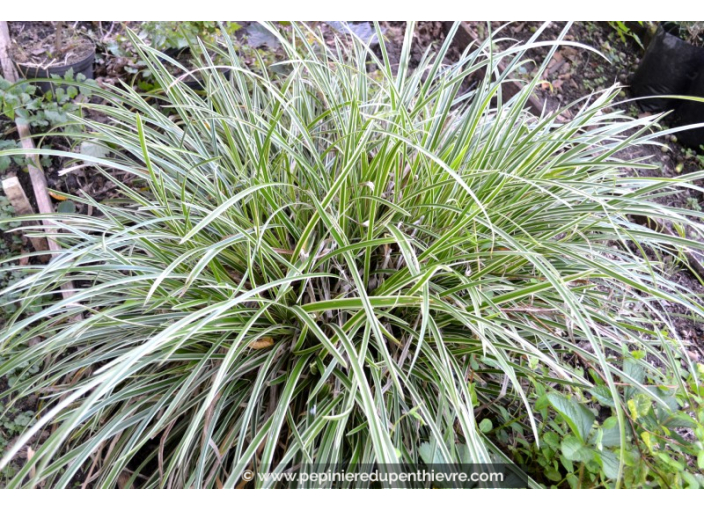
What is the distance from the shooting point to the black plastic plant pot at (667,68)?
9.65 feet

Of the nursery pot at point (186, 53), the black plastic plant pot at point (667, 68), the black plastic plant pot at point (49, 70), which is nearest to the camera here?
the black plastic plant pot at point (49, 70)

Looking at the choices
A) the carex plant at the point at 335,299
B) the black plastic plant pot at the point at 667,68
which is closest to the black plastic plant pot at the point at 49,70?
the carex plant at the point at 335,299

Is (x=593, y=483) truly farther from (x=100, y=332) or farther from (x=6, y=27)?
(x=6, y=27)

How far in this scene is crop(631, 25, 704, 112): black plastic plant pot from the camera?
2941 mm

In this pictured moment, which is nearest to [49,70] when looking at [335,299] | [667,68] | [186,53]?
[186,53]

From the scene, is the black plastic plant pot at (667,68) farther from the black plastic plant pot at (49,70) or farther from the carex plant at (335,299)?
the black plastic plant pot at (49,70)

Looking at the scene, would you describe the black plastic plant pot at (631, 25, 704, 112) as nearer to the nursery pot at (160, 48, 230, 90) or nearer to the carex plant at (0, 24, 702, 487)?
the carex plant at (0, 24, 702, 487)

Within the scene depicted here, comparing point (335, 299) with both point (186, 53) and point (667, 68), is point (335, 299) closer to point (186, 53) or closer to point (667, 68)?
point (186, 53)

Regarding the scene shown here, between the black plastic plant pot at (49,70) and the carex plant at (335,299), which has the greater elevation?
the black plastic plant pot at (49,70)

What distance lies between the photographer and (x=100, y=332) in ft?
5.14

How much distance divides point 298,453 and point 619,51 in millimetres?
3428

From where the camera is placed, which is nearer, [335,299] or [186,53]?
[335,299]

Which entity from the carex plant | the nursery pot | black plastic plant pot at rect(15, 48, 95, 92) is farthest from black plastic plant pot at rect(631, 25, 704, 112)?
black plastic plant pot at rect(15, 48, 95, 92)

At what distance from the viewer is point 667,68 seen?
2.99 meters
